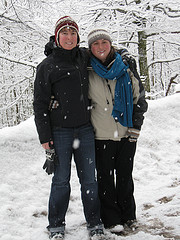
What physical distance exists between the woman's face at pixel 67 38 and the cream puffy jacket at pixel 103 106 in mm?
322

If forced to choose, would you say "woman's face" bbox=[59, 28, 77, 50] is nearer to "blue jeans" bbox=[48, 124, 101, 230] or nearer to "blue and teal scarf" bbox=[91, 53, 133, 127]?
"blue and teal scarf" bbox=[91, 53, 133, 127]

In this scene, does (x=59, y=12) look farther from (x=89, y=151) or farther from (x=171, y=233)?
(x=171, y=233)

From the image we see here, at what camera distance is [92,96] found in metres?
2.61

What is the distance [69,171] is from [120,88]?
3.20 feet

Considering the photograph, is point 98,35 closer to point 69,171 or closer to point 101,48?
point 101,48

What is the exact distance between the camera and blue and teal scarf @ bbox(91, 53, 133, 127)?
8.29ft

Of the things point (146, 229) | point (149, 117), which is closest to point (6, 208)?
point (146, 229)

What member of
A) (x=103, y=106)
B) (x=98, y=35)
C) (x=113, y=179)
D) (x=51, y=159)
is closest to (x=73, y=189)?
(x=113, y=179)

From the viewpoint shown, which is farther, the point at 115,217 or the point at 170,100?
the point at 170,100

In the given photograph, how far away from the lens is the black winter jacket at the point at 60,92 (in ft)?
7.98

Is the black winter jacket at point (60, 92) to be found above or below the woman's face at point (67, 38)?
below

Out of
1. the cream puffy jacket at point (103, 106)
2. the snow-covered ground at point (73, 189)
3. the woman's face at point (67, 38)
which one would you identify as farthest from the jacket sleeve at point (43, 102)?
the snow-covered ground at point (73, 189)

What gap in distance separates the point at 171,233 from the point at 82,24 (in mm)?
5541

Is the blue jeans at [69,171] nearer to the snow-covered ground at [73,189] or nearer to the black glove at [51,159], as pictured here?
the black glove at [51,159]
